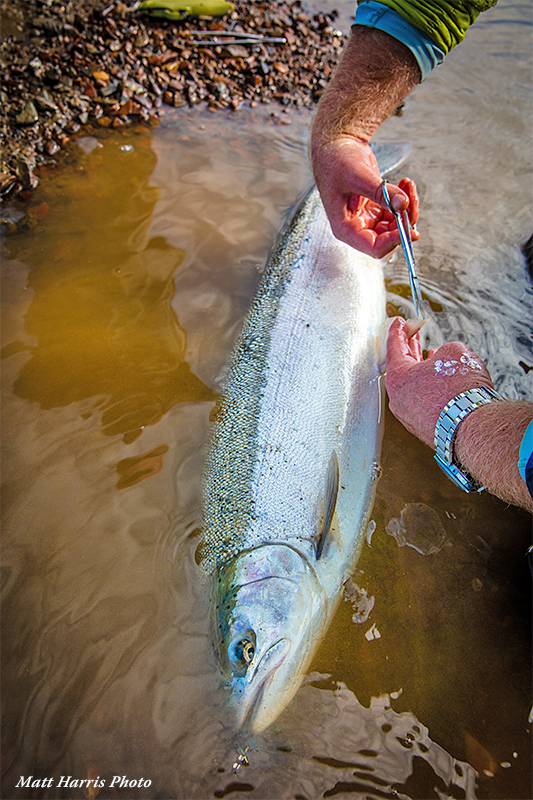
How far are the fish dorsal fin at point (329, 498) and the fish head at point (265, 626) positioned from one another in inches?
4.7

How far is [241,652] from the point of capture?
190cm

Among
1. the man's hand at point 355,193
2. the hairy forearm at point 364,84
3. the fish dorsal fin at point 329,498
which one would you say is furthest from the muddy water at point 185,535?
the hairy forearm at point 364,84

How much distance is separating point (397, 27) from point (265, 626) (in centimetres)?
298

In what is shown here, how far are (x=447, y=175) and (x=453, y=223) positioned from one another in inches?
28.2

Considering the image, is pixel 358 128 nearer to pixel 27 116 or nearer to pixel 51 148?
pixel 51 148

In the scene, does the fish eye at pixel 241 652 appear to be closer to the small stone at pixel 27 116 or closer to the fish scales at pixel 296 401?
the fish scales at pixel 296 401

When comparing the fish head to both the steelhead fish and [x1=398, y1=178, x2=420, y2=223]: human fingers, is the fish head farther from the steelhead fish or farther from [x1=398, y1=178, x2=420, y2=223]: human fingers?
[x1=398, y1=178, x2=420, y2=223]: human fingers

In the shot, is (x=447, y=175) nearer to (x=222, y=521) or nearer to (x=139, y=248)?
(x=139, y=248)

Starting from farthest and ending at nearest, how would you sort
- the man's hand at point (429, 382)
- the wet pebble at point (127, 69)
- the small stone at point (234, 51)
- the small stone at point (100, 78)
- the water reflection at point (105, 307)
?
the small stone at point (234, 51) → the small stone at point (100, 78) → the wet pebble at point (127, 69) → the water reflection at point (105, 307) → the man's hand at point (429, 382)

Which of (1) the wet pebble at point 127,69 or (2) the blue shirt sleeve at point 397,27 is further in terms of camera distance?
(1) the wet pebble at point 127,69

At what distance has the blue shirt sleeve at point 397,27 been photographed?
7.72 ft

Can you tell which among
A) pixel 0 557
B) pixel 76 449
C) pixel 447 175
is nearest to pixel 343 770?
pixel 0 557

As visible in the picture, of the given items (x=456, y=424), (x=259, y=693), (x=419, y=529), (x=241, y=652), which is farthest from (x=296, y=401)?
(x=259, y=693)

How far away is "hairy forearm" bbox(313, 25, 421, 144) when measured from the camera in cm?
247
